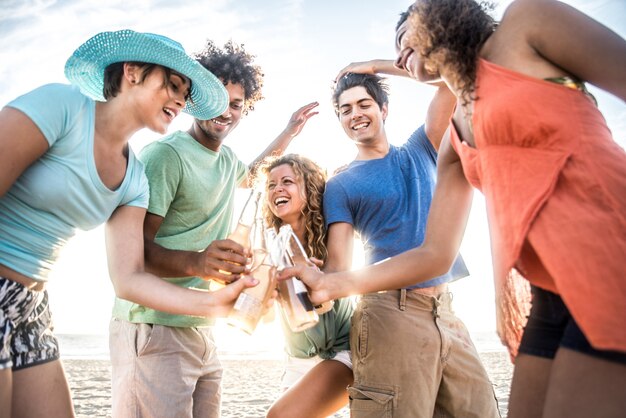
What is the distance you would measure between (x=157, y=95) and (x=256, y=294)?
4.10ft

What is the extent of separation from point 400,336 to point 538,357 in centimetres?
137

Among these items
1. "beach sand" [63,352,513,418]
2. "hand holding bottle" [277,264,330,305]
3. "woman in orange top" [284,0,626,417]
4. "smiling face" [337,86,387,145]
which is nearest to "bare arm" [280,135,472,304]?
"hand holding bottle" [277,264,330,305]

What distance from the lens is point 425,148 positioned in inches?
143

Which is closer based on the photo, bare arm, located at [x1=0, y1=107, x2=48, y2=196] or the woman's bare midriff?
bare arm, located at [x1=0, y1=107, x2=48, y2=196]

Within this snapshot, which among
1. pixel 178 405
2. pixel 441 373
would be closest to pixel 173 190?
pixel 178 405

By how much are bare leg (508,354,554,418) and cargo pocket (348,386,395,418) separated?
1.21m

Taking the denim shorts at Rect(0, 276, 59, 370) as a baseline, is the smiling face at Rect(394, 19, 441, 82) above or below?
above

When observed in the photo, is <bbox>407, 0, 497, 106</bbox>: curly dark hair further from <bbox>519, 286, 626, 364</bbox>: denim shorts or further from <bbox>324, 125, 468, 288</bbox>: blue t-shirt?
<bbox>324, 125, 468, 288</bbox>: blue t-shirt

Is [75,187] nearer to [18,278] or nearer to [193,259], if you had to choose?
[18,278]

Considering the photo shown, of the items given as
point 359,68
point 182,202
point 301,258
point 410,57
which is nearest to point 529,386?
point 410,57

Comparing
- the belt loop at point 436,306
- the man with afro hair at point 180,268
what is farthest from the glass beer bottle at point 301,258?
the belt loop at point 436,306

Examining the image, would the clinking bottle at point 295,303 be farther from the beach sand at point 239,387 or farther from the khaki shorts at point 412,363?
the beach sand at point 239,387

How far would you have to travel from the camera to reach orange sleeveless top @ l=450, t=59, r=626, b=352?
1.31 meters

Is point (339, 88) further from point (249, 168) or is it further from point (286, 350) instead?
point (286, 350)
